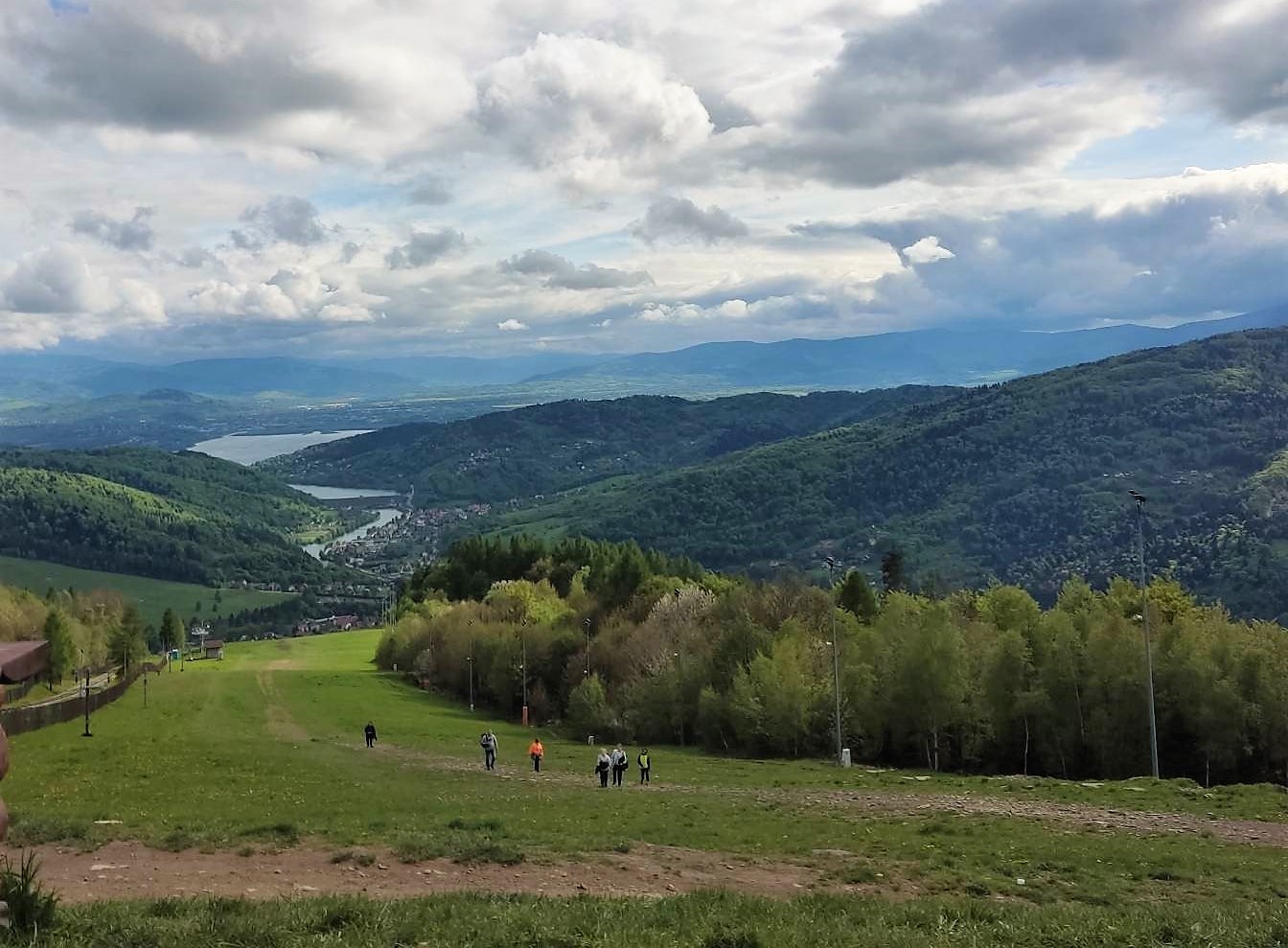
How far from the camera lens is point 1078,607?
62.0m

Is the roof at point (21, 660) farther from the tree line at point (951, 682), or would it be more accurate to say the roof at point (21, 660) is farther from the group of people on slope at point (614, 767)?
the tree line at point (951, 682)

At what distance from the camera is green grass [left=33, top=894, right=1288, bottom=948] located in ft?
35.2

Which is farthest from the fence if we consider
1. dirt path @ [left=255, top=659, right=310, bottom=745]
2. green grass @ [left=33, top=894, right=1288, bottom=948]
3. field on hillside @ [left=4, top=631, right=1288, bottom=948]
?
green grass @ [left=33, top=894, right=1288, bottom=948]

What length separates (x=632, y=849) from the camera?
1917cm

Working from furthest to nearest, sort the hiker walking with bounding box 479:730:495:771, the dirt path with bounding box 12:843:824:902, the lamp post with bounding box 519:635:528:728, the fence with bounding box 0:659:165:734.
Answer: the lamp post with bounding box 519:635:528:728
the fence with bounding box 0:659:165:734
the hiker walking with bounding box 479:730:495:771
the dirt path with bounding box 12:843:824:902

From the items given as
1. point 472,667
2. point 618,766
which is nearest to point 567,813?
point 618,766

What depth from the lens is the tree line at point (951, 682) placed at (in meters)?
46.9

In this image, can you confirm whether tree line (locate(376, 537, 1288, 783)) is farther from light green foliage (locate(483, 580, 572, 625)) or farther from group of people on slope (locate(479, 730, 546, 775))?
group of people on slope (locate(479, 730, 546, 775))

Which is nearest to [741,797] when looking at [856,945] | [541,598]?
[856,945]

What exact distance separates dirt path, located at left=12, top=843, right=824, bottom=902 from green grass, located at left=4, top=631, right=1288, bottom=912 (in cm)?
68

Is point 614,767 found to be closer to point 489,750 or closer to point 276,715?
point 489,750

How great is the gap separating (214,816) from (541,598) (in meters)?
81.9

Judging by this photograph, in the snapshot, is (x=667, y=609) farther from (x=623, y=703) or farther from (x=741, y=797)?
(x=741, y=797)

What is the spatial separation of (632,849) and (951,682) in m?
38.0
